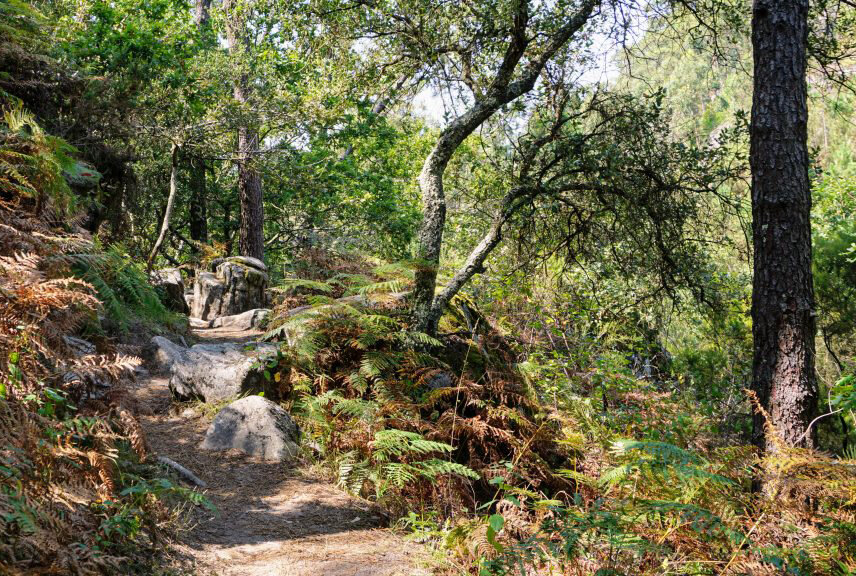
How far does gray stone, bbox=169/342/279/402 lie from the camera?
19.7 feet

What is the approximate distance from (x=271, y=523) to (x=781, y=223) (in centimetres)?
454

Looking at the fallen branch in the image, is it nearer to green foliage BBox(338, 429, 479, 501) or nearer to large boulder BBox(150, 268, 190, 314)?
green foliage BBox(338, 429, 479, 501)

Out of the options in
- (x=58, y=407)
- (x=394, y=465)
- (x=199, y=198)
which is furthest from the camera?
(x=199, y=198)

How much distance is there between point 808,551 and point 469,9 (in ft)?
20.2

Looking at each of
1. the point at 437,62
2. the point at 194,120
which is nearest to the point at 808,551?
the point at 437,62

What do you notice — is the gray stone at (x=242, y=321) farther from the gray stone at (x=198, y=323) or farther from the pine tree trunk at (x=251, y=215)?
the pine tree trunk at (x=251, y=215)

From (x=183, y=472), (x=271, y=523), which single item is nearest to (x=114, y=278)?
(x=183, y=472)

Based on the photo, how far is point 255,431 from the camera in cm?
527

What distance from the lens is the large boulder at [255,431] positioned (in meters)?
5.17

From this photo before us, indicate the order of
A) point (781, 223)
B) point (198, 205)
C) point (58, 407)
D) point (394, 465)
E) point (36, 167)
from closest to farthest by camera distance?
point (58, 407), point (36, 167), point (394, 465), point (781, 223), point (198, 205)

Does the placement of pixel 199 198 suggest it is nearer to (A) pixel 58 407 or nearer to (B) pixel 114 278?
(B) pixel 114 278

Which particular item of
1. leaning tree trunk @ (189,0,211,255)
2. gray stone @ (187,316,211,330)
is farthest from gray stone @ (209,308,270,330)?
leaning tree trunk @ (189,0,211,255)

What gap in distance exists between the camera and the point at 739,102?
47.2m

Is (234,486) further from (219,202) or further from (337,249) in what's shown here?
(219,202)
